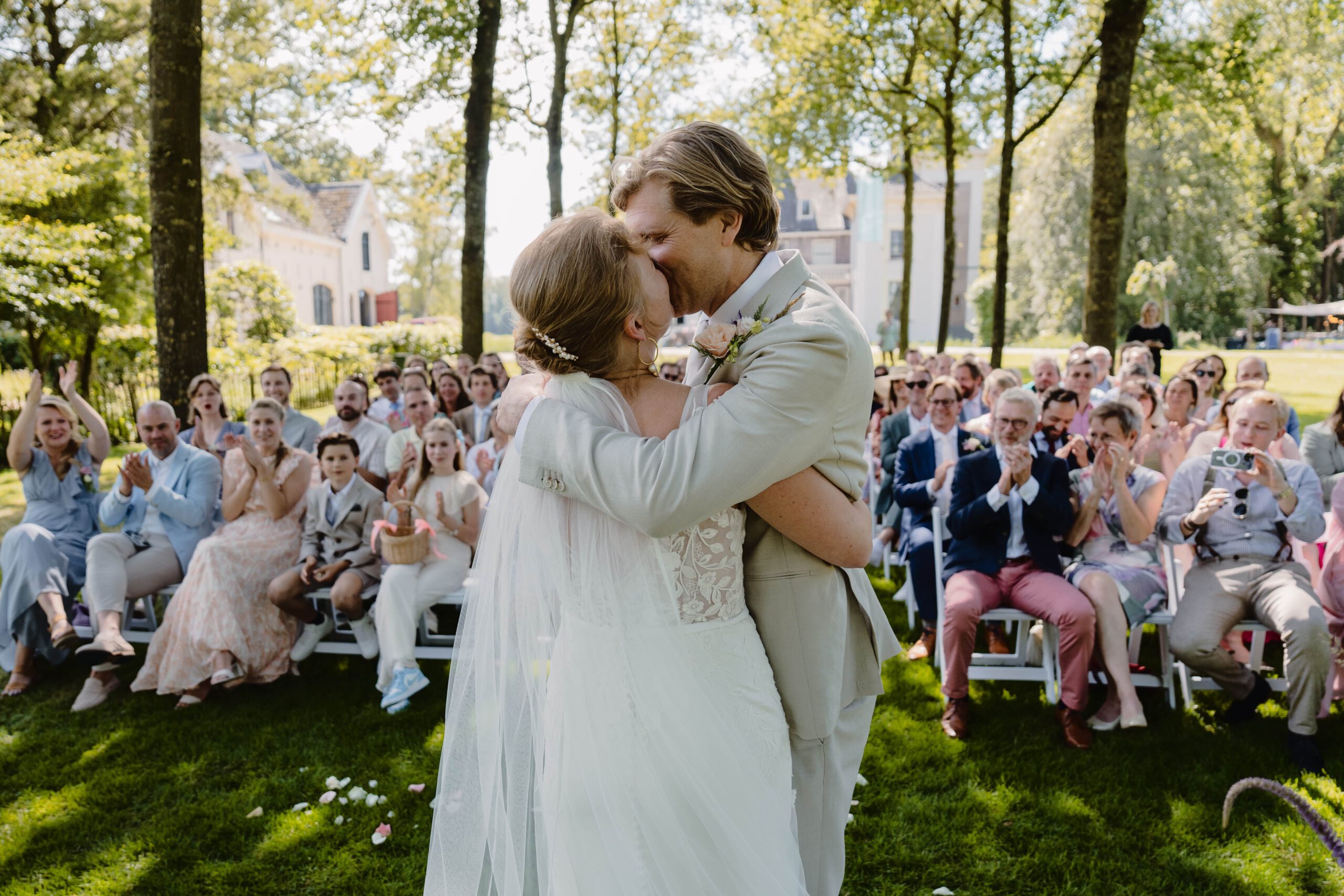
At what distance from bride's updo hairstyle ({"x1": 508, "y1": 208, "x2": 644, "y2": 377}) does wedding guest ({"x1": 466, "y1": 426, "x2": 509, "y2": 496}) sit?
207 inches

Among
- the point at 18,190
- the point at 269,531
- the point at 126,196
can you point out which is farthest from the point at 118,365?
the point at 269,531

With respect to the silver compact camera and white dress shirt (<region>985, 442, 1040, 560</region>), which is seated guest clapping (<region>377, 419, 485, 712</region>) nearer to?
white dress shirt (<region>985, 442, 1040, 560</region>)

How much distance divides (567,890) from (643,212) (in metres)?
1.43

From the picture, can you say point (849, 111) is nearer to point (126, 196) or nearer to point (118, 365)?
point (126, 196)

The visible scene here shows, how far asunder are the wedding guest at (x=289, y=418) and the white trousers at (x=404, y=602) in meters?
2.43

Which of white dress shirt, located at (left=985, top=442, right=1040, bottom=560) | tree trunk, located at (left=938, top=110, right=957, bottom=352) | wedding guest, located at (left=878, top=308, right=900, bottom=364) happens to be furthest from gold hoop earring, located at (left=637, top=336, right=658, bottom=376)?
wedding guest, located at (left=878, top=308, right=900, bottom=364)

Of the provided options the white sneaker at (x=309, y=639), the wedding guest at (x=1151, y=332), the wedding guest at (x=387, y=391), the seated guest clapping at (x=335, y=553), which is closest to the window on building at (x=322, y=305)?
the wedding guest at (x=387, y=391)

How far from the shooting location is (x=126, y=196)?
51.2ft

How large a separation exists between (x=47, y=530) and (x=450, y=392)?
4156 mm

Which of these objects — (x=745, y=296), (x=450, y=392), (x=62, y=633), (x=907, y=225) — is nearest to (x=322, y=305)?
(x=907, y=225)

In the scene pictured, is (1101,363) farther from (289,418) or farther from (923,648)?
(289,418)

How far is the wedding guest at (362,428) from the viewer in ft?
23.8

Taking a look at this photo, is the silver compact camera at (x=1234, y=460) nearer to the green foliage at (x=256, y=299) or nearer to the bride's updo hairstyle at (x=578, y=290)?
the bride's updo hairstyle at (x=578, y=290)

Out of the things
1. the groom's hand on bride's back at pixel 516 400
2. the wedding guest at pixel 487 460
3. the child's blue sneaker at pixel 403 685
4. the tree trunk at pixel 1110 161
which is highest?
the tree trunk at pixel 1110 161
